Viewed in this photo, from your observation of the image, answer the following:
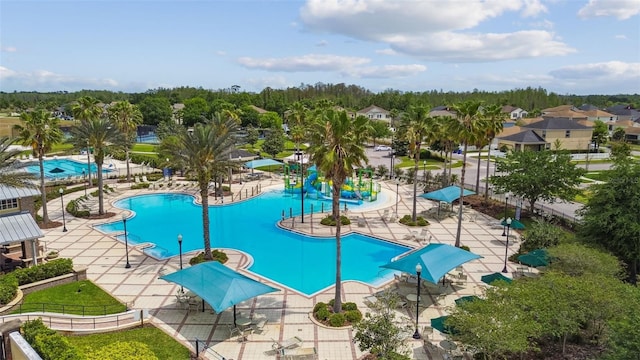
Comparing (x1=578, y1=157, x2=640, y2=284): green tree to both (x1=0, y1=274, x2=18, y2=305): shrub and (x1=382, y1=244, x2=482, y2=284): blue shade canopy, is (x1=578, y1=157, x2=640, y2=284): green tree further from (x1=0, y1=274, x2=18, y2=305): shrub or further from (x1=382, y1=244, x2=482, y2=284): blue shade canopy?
(x1=0, y1=274, x2=18, y2=305): shrub

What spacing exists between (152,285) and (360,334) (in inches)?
561

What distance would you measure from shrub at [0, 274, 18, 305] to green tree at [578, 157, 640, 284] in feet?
104

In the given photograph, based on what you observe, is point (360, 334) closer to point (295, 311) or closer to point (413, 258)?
point (295, 311)

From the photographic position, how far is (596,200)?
26.8 metres

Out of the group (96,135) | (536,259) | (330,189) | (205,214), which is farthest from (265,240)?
(536,259)

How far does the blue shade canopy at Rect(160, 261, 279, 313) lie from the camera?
19531 millimetres

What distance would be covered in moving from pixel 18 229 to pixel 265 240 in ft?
53.0

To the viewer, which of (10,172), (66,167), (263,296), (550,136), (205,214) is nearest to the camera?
(263,296)

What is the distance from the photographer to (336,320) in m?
20.8

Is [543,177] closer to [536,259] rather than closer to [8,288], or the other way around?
[536,259]

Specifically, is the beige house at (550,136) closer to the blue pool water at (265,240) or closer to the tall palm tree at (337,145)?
the blue pool water at (265,240)

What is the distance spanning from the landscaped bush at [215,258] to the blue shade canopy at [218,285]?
6.22m

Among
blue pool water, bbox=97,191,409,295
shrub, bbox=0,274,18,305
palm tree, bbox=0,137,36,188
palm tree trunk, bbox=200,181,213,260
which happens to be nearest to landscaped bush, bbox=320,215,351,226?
blue pool water, bbox=97,191,409,295

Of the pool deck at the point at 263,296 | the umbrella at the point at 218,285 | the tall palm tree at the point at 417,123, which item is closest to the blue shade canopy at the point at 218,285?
the umbrella at the point at 218,285
